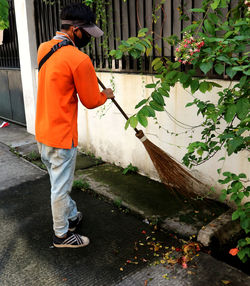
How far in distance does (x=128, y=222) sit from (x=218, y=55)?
2.03 metres

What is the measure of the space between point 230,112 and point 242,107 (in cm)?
9

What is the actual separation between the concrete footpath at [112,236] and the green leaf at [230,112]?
1.27m

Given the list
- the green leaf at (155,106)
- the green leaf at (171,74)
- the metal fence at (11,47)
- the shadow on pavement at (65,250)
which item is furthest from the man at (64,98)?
the metal fence at (11,47)

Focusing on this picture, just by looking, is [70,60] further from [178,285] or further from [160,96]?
[178,285]

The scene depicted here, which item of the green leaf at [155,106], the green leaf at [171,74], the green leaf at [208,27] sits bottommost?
the green leaf at [155,106]

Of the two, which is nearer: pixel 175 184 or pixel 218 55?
pixel 218 55

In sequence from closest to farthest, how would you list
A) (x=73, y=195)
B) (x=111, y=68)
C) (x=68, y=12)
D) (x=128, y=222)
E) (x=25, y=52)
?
(x=68, y=12) → (x=128, y=222) → (x=73, y=195) → (x=111, y=68) → (x=25, y=52)

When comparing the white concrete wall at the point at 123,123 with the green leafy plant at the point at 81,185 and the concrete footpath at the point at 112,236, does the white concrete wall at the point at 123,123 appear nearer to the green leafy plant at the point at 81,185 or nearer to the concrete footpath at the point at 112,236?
the concrete footpath at the point at 112,236

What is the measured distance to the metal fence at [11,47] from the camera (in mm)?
7691

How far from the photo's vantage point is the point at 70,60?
291 cm

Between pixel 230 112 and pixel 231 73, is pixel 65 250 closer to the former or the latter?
pixel 230 112

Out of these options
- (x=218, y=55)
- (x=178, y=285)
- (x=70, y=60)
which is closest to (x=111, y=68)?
(x=70, y=60)

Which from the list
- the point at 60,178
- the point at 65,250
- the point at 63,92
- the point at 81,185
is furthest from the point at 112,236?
the point at 63,92

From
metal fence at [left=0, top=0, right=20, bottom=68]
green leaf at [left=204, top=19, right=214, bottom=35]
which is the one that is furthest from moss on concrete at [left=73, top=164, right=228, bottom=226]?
metal fence at [left=0, top=0, right=20, bottom=68]
